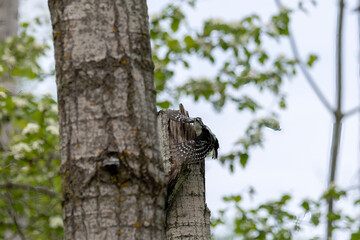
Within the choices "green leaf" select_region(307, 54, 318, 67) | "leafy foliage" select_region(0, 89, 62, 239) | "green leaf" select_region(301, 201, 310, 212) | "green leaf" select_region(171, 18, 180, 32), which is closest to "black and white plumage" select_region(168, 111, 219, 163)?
"green leaf" select_region(301, 201, 310, 212)

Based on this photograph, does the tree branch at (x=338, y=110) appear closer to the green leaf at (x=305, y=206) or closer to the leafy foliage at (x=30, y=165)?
the green leaf at (x=305, y=206)

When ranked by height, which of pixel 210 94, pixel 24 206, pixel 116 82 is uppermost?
pixel 210 94

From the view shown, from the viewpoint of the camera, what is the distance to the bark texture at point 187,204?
2.48m

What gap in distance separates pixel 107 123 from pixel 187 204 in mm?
1253

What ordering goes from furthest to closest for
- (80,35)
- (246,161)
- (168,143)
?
(246,161)
(168,143)
(80,35)

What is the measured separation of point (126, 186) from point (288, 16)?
4.42 metres

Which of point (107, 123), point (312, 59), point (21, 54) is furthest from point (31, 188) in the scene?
point (107, 123)

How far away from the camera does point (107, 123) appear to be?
1.35 metres

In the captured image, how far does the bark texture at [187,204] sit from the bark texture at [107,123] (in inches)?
43.2

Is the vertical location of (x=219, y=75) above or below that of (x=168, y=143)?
above

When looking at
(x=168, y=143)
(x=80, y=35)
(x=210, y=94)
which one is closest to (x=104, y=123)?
(x=80, y=35)

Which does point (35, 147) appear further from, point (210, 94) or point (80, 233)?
point (80, 233)

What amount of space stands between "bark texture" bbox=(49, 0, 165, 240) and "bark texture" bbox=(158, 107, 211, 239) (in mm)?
1097

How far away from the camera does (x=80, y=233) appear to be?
131 cm
